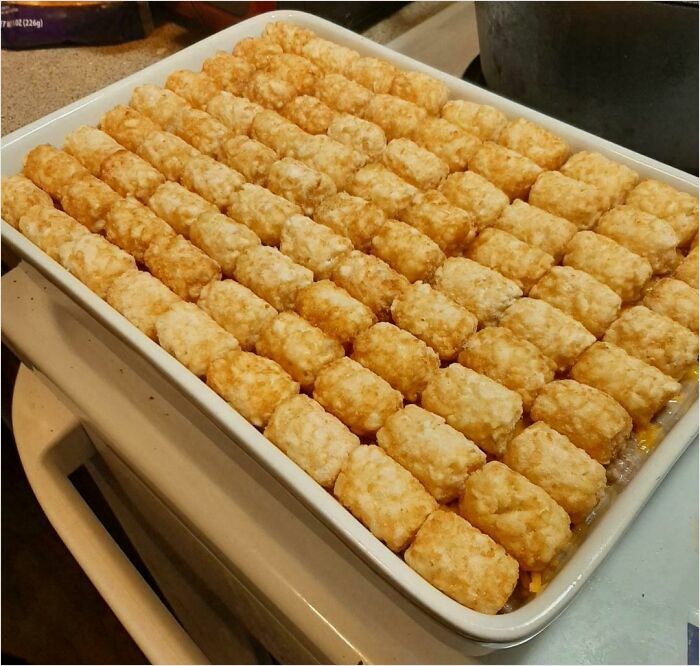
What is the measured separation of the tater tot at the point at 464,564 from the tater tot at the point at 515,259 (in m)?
0.44

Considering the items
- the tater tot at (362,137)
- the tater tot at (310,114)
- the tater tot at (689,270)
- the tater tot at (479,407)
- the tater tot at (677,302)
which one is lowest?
the tater tot at (479,407)

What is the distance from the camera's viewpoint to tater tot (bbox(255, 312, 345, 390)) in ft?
3.52

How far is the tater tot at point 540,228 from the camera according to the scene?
1.17 metres

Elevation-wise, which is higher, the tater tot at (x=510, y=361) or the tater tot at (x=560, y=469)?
the tater tot at (x=510, y=361)

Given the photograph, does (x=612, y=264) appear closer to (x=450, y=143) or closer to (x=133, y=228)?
(x=450, y=143)

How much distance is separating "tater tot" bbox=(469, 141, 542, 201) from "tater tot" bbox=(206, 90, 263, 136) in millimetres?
465

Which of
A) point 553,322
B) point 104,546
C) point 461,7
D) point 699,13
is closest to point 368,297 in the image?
point 553,322

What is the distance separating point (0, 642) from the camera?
6.50 ft

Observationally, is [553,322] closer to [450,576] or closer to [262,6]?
[450,576]

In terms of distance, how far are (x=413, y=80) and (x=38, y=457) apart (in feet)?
3.40

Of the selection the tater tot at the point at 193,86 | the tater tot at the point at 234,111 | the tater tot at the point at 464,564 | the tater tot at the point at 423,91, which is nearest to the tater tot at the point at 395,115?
the tater tot at the point at 423,91

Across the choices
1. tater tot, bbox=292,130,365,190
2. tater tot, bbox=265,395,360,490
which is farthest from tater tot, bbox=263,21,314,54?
tater tot, bbox=265,395,360,490

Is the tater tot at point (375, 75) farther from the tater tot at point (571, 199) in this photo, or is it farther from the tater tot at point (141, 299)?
the tater tot at point (141, 299)

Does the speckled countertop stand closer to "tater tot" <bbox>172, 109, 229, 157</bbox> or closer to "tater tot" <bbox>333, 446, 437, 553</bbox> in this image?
"tater tot" <bbox>172, 109, 229, 157</bbox>
